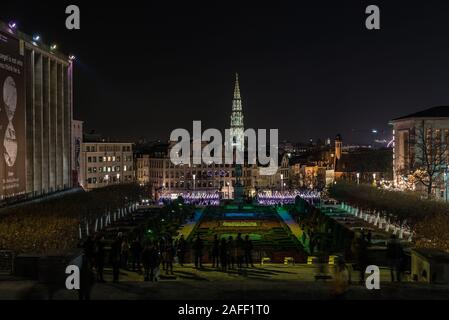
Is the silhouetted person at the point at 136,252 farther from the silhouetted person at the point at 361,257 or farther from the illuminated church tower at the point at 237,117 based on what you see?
the illuminated church tower at the point at 237,117

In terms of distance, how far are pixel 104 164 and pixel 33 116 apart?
172 ft

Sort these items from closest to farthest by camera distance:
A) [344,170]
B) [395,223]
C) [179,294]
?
[179,294] → [395,223] → [344,170]

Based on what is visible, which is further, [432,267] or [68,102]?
[68,102]

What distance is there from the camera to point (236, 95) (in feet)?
568

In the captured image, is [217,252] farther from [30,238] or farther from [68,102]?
[68,102]

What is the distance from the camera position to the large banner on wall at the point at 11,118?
41.6 m

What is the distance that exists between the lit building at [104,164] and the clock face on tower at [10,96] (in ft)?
181

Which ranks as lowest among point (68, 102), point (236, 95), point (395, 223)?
point (395, 223)

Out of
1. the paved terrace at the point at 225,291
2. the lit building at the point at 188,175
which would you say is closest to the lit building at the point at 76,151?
the lit building at the point at 188,175

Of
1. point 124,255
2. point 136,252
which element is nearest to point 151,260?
point 136,252

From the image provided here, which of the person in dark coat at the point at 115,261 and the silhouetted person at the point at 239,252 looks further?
the silhouetted person at the point at 239,252

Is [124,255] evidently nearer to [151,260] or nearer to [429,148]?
[151,260]

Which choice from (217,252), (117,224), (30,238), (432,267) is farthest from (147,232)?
(432,267)
